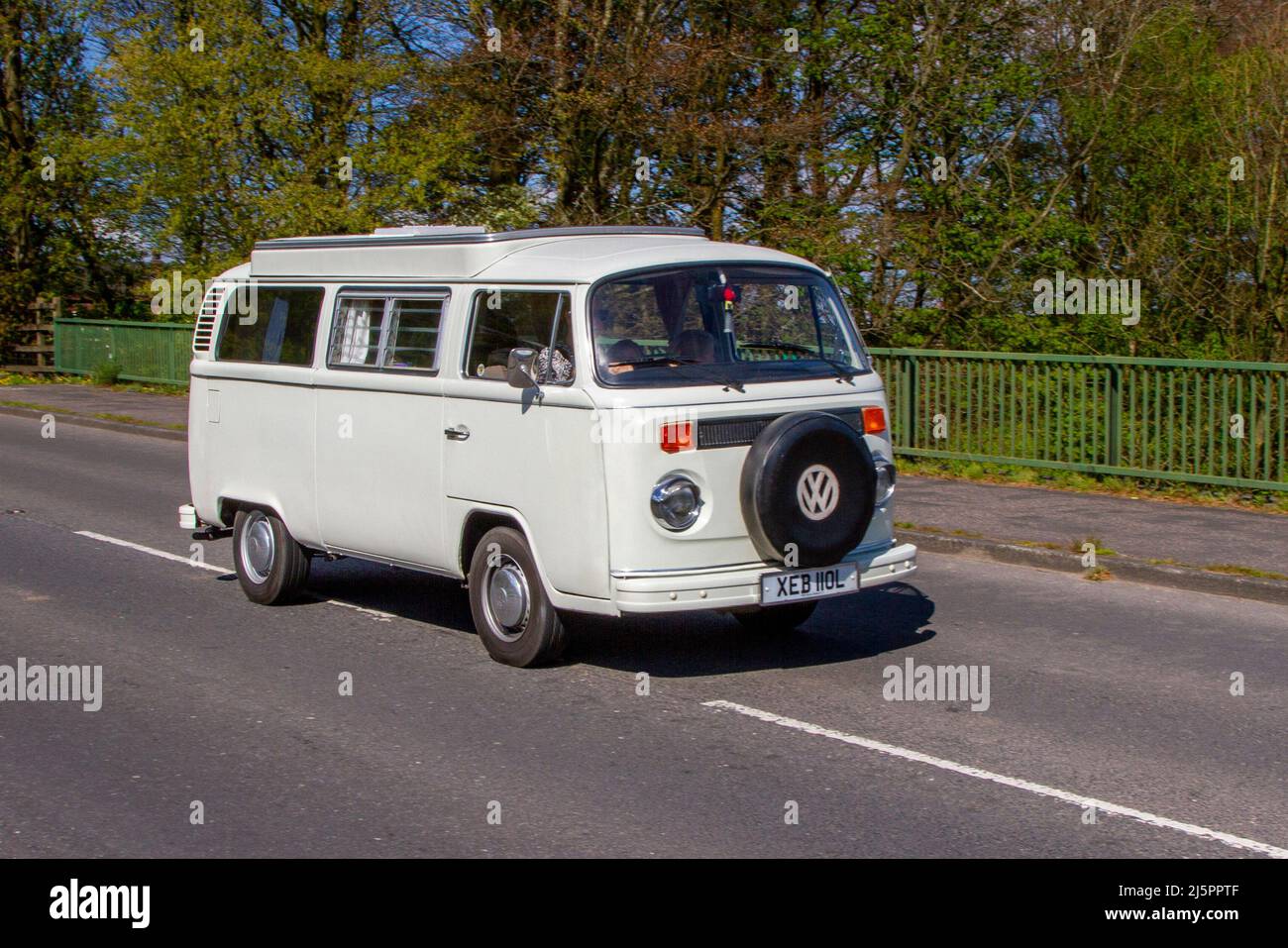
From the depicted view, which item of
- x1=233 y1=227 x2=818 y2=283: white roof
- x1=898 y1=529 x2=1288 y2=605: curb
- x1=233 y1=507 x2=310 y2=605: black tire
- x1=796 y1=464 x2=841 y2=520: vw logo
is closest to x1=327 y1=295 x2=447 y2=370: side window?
x1=233 y1=227 x2=818 y2=283: white roof

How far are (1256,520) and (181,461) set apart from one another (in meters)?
12.7

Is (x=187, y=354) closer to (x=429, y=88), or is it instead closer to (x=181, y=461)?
(x=429, y=88)

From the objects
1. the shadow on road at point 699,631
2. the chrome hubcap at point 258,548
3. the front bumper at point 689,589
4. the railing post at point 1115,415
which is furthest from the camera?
the railing post at point 1115,415

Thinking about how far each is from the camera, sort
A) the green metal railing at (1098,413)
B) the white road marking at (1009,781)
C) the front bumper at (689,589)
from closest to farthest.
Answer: the white road marking at (1009,781)
the front bumper at (689,589)
the green metal railing at (1098,413)

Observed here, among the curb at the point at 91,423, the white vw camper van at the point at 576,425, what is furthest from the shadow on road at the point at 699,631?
the curb at the point at 91,423

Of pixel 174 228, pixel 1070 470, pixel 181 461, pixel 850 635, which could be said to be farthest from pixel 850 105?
pixel 850 635

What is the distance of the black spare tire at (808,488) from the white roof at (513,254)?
1.19m

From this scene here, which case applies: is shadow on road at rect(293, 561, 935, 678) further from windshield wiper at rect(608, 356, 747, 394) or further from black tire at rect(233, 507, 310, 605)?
windshield wiper at rect(608, 356, 747, 394)

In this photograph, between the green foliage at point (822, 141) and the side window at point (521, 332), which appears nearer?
the side window at point (521, 332)

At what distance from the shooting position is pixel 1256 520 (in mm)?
13148

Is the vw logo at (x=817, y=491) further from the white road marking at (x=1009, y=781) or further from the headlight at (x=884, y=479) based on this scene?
the white road marking at (x=1009, y=781)

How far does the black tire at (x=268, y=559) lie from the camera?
32.8ft

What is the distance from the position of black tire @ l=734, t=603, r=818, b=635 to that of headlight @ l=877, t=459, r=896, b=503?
947 millimetres

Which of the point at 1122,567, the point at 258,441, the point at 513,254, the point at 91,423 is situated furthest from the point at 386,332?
the point at 91,423
